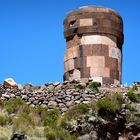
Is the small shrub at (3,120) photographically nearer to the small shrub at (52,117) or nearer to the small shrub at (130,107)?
the small shrub at (52,117)

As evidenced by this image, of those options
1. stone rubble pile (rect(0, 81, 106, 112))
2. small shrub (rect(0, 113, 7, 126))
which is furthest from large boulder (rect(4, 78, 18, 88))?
small shrub (rect(0, 113, 7, 126))

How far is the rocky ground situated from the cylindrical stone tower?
1.89 meters

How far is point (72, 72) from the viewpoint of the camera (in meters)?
25.4

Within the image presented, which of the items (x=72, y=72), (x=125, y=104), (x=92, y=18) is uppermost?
(x=92, y=18)

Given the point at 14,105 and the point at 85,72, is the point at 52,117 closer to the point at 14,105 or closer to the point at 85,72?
the point at 14,105

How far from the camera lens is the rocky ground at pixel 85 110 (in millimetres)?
19234

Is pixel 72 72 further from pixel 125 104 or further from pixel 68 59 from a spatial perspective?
pixel 125 104

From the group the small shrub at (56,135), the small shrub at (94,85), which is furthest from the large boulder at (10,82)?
the small shrub at (56,135)

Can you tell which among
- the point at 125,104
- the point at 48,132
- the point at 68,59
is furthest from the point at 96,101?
the point at 68,59

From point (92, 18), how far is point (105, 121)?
684cm

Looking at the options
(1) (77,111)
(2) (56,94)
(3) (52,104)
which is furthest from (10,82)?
(1) (77,111)

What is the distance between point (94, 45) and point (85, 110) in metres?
5.53

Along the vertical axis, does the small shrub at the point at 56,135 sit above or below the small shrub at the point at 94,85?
below

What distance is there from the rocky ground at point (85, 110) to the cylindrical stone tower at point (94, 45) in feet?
6.19
